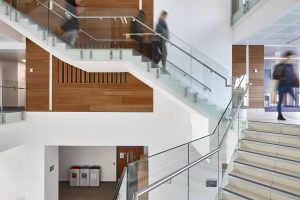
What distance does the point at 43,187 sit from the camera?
980cm

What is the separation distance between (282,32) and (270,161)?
440 cm

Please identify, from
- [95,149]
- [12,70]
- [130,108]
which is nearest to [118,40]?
[130,108]

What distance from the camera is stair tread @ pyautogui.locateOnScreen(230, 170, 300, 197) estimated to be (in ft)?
13.3

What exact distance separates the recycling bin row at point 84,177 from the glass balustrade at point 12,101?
4.42 meters

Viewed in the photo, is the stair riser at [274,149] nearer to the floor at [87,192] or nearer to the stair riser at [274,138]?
the stair riser at [274,138]

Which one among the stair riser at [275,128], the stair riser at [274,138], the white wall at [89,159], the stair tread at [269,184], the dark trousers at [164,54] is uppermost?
the dark trousers at [164,54]

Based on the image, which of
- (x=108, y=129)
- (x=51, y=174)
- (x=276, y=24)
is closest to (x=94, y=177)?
(x=51, y=174)

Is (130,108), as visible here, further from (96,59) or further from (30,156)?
(30,156)

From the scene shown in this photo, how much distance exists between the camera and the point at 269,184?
4371mm

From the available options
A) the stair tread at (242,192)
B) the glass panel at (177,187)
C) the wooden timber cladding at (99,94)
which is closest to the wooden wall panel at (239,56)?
the wooden timber cladding at (99,94)

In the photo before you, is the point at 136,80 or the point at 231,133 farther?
the point at 136,80

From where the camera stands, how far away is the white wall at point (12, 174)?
350 inches

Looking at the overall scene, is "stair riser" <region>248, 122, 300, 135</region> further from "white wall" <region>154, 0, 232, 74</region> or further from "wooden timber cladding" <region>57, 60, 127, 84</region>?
"wooden timber cladding" <region>57, 60, 127, 84</region>

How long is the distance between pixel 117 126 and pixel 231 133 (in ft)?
17.1
